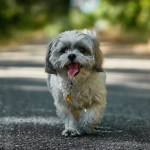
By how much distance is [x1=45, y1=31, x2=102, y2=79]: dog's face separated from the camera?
33.8 ft

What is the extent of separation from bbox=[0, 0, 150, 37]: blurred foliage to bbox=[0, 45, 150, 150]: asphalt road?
68.8ft

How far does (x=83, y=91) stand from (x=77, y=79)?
31 cm

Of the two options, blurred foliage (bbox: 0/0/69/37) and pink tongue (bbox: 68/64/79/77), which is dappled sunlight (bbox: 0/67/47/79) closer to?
pink tongue (bbox: 68/64/79/77)

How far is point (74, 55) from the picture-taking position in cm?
1026

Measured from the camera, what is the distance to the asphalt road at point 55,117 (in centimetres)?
983

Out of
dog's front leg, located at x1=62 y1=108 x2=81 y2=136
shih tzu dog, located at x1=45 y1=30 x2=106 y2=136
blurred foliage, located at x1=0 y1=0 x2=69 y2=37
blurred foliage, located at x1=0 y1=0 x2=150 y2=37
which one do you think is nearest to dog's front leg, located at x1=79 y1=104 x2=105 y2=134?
shih tzu dog, located at x1=45 y1=30 x2=106 y2=136

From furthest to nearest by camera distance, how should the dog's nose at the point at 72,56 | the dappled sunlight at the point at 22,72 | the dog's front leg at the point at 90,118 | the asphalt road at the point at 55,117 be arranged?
the dappled sunlight at the point at 22,72, the dog's front leg at the point at 90,118, the dog's nose at the point at 72,56, the asphalt road at the point at 55,117

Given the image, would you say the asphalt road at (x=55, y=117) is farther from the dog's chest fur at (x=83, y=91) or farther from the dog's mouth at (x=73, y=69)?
the dog's mouth at (x=73, y=69)

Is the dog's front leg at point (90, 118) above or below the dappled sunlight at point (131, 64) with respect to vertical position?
above

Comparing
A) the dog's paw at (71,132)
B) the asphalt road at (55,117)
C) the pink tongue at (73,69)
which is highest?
the pink tongue at (73,69)

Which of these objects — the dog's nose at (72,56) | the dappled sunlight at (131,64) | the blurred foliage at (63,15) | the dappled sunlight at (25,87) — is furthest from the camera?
Result: the blurred foliage at (63,15)

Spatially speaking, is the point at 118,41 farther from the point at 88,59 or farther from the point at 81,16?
the point at 88,59

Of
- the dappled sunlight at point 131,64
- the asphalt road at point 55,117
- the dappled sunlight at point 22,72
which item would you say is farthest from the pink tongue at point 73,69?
the dappled sunlight at point 131,64

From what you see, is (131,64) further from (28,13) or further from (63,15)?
(63,15)
